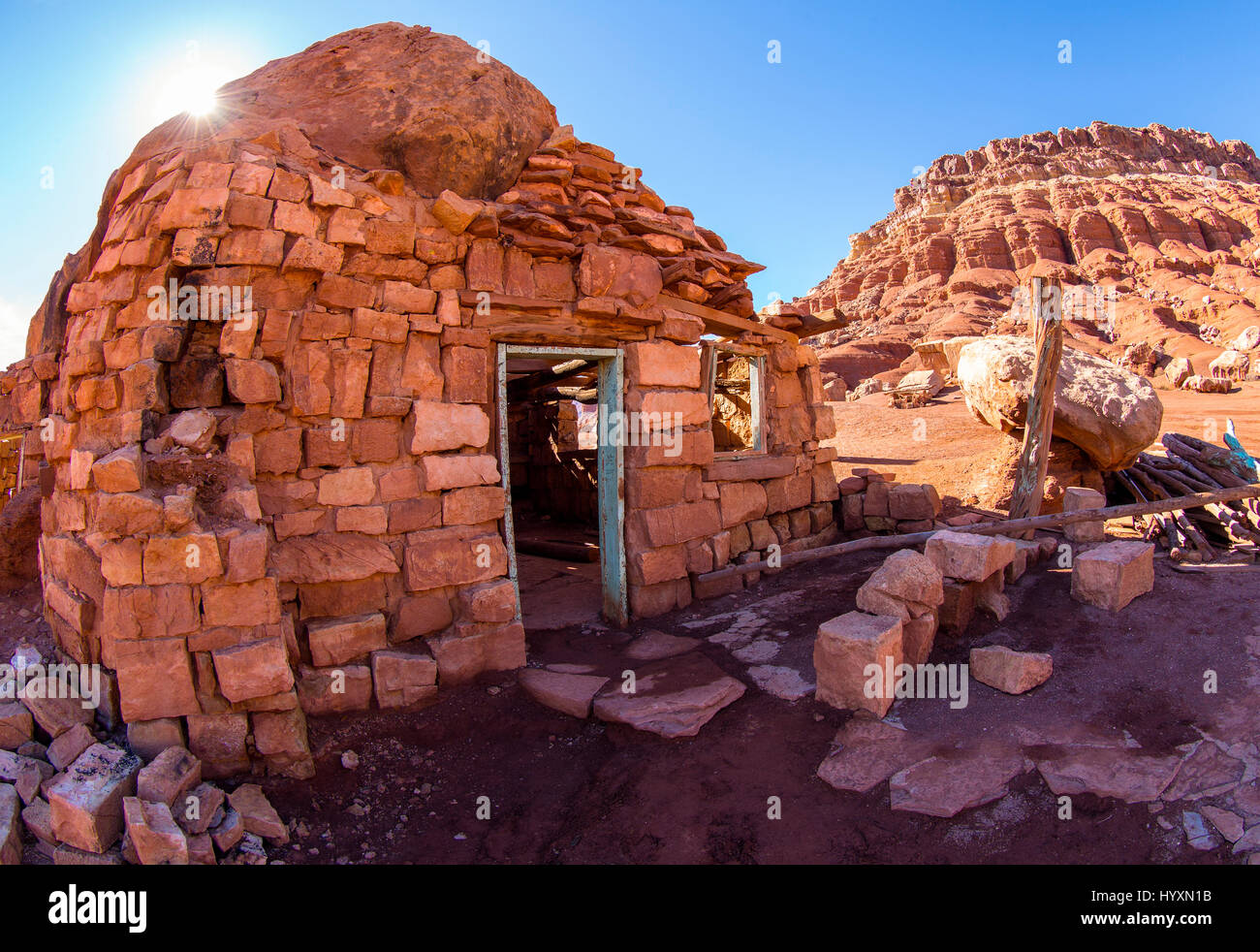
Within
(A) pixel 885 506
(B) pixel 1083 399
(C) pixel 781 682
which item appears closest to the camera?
(C) pixel 781 682

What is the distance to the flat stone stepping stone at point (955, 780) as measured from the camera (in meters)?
3.40

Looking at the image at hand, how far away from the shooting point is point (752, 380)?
26.2 feet

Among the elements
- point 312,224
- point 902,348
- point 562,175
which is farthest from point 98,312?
point 902,348

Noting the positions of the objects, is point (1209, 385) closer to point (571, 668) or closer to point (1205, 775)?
point (1205, 775)

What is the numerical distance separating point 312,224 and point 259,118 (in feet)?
4.36

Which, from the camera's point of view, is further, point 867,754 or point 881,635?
point 881,635

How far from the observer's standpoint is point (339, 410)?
463 centimetres

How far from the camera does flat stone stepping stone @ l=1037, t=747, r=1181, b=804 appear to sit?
3.31 meters

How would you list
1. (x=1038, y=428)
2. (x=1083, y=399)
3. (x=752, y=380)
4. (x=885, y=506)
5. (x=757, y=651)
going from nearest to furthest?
(x=757, y=651)
(x=1038, y=428)
(x=752, y=380)
(x=885, y=506)
(x=1083, y=399)

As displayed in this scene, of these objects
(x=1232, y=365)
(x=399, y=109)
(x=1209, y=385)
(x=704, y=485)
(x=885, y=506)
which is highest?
(x=399, y=109)

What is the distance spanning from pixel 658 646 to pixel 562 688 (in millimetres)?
1050

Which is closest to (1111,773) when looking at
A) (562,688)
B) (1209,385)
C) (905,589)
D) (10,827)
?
(905,589)

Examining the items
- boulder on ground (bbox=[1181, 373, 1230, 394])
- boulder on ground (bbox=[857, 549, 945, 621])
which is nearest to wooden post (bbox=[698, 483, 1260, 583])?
boulder on ground (bbox=[857, 549, 945, 621])

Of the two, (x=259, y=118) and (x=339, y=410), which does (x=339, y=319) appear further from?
(x=259, y=118)
